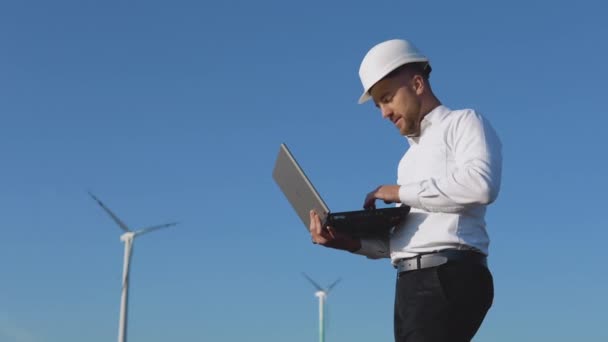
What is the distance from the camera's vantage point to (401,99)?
6.43 metres

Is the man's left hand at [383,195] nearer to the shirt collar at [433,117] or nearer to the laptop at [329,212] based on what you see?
the laptop at [329,212]

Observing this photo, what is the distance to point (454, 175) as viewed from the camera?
5.91 m

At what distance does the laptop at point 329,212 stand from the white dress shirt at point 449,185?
0.12 meters

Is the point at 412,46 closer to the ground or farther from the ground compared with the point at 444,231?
farther from the ground

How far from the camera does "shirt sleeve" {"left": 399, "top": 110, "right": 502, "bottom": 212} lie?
5832 millimetres

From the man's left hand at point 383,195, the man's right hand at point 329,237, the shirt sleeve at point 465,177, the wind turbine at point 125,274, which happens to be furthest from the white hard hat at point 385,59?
the wind turbine at point 125,274

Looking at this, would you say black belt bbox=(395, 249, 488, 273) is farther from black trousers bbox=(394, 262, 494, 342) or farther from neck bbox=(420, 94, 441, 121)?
neck bbox=(420, 94, 441, 121)

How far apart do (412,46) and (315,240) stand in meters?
1.61

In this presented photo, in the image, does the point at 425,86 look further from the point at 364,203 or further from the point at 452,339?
the point at 452,339

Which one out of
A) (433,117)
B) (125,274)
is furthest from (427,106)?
(125,274)

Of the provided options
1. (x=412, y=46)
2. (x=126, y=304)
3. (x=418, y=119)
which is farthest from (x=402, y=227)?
(x=126, y=304)

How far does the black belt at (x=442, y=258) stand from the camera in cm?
593

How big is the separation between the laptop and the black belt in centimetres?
38

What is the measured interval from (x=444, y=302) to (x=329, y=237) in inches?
41.7
